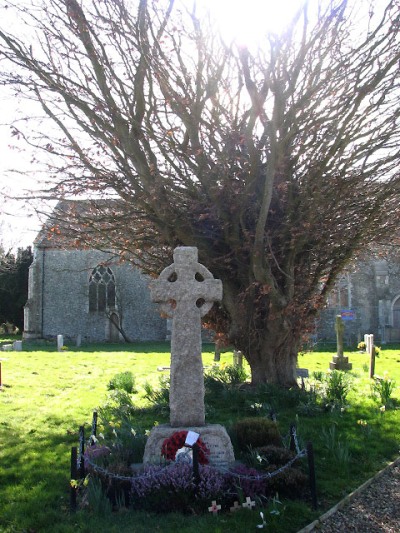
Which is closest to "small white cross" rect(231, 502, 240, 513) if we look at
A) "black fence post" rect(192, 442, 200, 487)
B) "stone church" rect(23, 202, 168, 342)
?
"black fence post" rect(192, 442, 200, 487)

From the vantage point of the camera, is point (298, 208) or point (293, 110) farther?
point (298, 208)

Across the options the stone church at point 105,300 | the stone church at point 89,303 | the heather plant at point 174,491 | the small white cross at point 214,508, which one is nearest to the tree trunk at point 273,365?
the heather plant at point 174,491

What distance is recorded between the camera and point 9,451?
20.2 ft

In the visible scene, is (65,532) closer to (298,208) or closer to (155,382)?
(298,208)

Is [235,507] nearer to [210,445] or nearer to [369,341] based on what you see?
[210,445]

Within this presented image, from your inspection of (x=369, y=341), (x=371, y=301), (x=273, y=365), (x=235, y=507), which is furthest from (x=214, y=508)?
(x=371, y=301)

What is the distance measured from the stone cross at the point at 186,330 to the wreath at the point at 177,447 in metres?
0.33

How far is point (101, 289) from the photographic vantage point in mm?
32188

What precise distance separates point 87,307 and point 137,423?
25561 mm

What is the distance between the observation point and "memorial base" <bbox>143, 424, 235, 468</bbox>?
502cm

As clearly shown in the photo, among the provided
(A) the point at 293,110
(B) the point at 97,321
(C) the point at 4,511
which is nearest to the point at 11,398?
(C) the point at 4,511

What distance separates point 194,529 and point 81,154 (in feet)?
20.6

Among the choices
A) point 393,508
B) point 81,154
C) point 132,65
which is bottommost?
point 393,508

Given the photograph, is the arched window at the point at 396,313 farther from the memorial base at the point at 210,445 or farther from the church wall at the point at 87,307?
the memorial base at the point at 210,445
